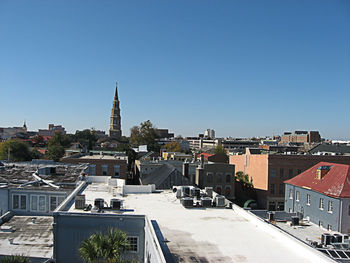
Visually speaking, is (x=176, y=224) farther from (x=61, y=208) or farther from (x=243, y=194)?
(x=243, y=194)

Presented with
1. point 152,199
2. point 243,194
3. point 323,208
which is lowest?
point 243,194

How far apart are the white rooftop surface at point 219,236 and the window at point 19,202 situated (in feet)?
16.0

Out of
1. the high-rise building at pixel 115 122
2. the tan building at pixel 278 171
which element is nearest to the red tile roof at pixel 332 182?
the tan building at pixel 278 171

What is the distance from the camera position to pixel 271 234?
15211 mm

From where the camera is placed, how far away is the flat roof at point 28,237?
16562 millimetres

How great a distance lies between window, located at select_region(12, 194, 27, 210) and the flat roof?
938 millimetres

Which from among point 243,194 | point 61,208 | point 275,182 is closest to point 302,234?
point 61,208

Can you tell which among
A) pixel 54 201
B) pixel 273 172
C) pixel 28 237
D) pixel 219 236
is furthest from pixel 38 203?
pixel 273 172

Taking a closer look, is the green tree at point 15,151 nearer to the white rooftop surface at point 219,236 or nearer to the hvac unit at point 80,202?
the white rooftop surface at point 219,236

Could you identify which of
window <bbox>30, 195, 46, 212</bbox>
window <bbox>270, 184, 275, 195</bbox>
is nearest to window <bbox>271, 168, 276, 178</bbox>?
window <bbox>270, 184, 275, 195</bbox>

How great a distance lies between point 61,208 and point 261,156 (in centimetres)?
3637

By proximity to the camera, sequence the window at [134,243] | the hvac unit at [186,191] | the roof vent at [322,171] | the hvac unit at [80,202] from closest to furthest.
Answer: the window at [134,243] → the hvac unit at [80,202] → the hvac unit at [186,191] → the roof vent at [322,171]

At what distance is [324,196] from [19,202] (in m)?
25.0

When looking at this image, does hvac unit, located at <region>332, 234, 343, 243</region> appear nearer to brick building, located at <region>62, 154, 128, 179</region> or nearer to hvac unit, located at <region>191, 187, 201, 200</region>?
hvac unit, located at <region>191, 187, 201, 200</region>
